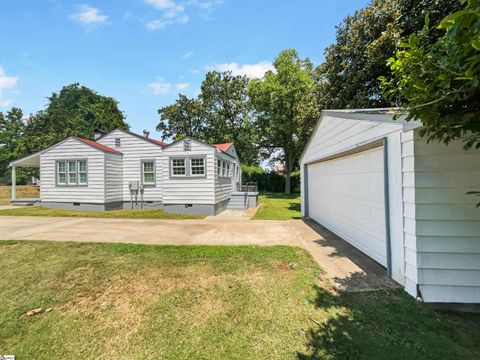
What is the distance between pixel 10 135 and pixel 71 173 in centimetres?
4130

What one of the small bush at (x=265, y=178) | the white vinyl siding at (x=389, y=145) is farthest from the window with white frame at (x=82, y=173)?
the small bush at (x=265, y=178)

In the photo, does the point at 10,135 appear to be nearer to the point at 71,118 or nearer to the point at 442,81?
the point at 71,118

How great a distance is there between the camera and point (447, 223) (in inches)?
121

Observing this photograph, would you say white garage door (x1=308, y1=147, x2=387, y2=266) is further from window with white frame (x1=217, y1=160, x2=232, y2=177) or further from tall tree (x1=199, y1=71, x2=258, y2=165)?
tall tree (x1=199, y1=71, x2=258, y2=165)

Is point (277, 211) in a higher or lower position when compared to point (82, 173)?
lower

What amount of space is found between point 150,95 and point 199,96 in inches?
616

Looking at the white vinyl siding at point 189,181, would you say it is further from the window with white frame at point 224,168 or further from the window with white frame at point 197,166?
the window with white frame at point 224,168

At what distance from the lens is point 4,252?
525 centimetres

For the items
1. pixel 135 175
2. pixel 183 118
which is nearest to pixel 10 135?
pixel 183 118

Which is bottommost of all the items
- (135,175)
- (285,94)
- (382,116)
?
A: (135,175)

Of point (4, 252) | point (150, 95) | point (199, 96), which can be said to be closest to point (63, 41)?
point (4, 252)

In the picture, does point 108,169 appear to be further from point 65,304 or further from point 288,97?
point 288,97

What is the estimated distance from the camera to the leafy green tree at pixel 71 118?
32478 millimetres

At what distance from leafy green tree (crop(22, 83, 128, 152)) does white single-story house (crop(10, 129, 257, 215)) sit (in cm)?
Result: 2342
